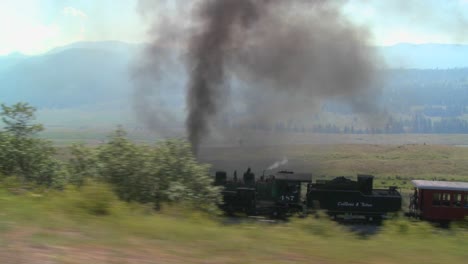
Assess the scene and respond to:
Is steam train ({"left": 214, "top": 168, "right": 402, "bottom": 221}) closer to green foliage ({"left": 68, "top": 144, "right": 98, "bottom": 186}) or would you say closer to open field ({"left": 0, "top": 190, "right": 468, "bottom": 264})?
green foliage ({"left": 68, "top": 144, "right": 98, "bottom": 186})

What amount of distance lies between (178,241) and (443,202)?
14402 millimetres

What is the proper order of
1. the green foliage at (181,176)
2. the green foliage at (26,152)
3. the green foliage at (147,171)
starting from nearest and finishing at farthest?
the green foliage at (147,171), the green foliage at (181,176), the green foliage at (26,152)

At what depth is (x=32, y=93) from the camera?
186125 millimetres

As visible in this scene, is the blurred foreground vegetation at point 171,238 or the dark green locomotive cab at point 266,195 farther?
the dark green locomotive cab at point 266,195

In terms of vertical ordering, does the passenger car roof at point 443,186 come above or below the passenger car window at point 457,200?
above

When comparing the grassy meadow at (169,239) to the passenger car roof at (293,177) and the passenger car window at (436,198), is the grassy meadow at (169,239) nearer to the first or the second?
the passenger car roof at (293,177)

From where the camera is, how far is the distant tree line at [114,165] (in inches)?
399

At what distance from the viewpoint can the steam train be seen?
1692 centimetres

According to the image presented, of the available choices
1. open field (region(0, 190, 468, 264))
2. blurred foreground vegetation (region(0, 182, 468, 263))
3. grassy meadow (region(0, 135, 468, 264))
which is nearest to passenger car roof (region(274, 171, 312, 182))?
grassy meadow (region(0, 135, 468, 264))

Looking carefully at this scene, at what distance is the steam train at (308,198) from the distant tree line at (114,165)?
4.89 m

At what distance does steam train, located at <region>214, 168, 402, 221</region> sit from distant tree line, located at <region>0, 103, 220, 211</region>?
16.0ft

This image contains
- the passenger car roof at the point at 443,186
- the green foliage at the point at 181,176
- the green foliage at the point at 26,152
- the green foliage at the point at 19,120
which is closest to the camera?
the green foliage at the point at 181,176

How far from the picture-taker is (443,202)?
16672 millimetres

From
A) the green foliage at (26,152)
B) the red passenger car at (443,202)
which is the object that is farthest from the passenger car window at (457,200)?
the green foliage at (26,152)
